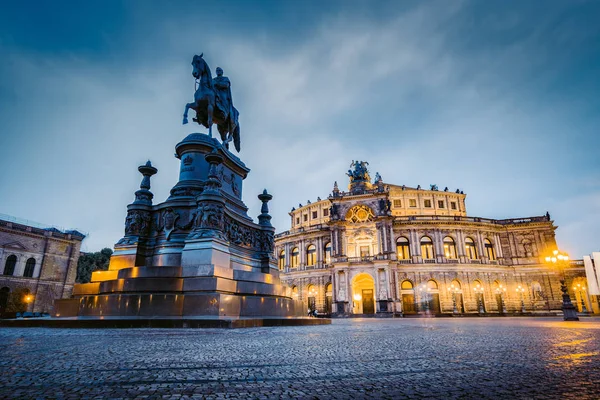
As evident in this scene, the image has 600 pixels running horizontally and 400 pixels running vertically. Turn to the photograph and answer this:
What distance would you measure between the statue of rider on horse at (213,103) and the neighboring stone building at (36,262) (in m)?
36.2

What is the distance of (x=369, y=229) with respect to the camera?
42031 millimetres

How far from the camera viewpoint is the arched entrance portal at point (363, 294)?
1555 inches

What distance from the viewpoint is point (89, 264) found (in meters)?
53.6

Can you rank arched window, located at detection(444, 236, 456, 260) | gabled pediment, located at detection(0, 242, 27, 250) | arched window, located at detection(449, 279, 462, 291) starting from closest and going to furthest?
1. gabled pediment, located at detection(0, 242, 27, 250)
2. arched window, located at detection(449, 279, 462, 291)
3. arched window, located at detection(444, 236, 456, 260)

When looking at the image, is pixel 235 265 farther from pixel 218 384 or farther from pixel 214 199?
pixel 218 384

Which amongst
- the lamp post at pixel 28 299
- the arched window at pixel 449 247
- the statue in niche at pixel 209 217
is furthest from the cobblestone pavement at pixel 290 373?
the lamp post at pixel 28 299

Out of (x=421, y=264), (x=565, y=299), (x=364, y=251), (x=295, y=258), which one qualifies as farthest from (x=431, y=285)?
(x=565, y=299)

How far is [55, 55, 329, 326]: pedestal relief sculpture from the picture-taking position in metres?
8.21

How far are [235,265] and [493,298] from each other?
135 ft

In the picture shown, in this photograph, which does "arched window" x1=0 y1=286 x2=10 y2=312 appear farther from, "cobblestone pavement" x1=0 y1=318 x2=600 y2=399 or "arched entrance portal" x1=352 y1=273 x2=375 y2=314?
"cobblestone pavement" x1=0 y1=318 x2=600 y2=399

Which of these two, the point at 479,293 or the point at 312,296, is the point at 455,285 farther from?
the point at 312,296

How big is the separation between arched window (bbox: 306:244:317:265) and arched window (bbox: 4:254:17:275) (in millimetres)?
33955

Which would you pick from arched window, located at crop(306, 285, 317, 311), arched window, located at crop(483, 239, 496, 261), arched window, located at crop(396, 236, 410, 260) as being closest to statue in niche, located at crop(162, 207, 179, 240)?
arched window, located at crop(306, 285, 317, 311)

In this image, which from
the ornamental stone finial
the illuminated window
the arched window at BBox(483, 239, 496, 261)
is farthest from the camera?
the arched window at BBox(483, 239, 496, 261)
